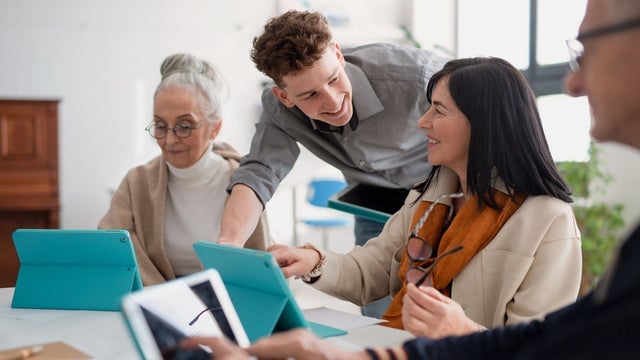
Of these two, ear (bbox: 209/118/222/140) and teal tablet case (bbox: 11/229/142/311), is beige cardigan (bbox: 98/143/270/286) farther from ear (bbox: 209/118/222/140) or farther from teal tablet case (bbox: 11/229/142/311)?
teal tablet case (bbox: 11/229/142/311)

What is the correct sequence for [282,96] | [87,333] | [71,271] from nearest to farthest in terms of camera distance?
[87,333], [71,271], [282,96]

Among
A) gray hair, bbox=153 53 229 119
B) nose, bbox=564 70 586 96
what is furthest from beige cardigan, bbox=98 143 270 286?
nose, bbox=564 70 586 96

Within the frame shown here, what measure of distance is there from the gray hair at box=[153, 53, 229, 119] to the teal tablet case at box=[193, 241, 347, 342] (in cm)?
109

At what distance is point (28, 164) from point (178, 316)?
→ 5.31m

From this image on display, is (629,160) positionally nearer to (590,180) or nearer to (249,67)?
(590,180)

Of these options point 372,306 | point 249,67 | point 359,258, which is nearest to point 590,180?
point 372,306

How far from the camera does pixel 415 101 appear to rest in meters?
2.31

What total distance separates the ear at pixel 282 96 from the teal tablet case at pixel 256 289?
0.84m

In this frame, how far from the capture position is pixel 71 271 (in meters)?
1.80

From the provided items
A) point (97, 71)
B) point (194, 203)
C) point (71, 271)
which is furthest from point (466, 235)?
point (97, 71)

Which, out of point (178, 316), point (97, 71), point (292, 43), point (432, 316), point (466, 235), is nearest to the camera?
point (178, 316)

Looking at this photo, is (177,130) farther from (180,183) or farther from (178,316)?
(178,316)

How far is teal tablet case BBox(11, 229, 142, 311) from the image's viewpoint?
1.74 meters

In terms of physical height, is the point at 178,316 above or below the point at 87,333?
above
